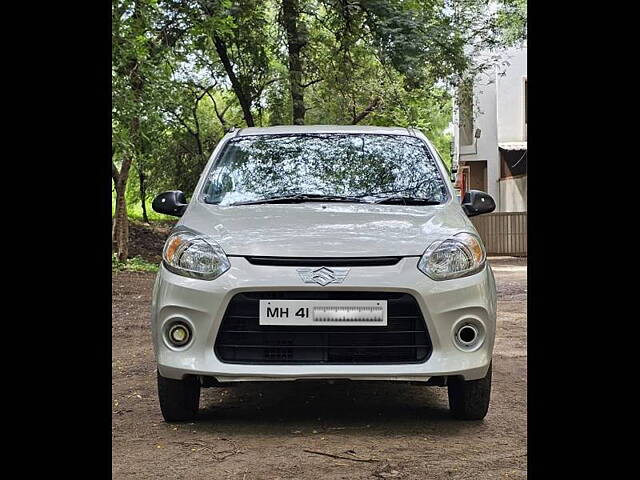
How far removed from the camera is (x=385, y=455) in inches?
173

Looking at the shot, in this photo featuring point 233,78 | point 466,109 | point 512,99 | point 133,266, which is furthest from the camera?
point 512,99

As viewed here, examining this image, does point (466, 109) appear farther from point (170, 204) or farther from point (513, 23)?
point (170, 204)

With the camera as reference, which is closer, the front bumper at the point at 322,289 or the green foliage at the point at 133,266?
the front bumper at the point at 322,289

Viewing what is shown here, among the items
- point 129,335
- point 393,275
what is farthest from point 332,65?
point 393,275

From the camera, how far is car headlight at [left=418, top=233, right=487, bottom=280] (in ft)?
15.5

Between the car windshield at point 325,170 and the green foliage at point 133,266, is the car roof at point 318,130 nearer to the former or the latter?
the car windshield at point 325,170

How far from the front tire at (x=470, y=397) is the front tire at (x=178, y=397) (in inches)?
57.3

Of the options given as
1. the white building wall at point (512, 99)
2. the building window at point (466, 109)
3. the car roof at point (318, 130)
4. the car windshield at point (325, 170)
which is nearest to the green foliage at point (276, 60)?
the building window at point (466, 109)

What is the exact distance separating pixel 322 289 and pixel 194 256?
730 millimetres

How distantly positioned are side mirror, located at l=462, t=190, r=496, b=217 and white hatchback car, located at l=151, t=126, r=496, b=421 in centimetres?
65

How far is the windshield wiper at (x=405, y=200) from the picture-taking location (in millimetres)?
5404

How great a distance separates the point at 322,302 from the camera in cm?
462

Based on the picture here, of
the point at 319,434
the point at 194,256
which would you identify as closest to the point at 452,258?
the point at 319,434
